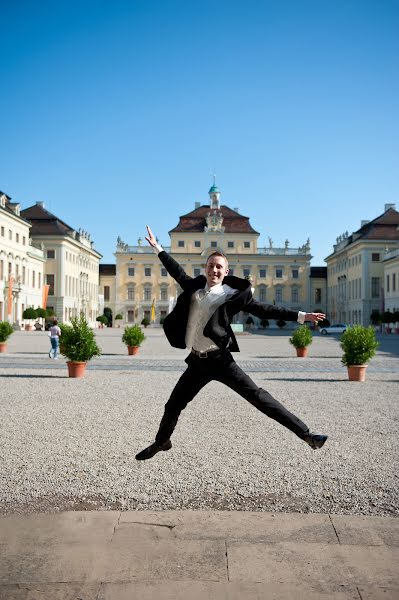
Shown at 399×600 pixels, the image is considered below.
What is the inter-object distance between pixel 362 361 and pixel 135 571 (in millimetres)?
11587

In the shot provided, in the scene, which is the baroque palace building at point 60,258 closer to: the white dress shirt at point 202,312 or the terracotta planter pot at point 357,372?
the terracotta planter pot at point 357,372

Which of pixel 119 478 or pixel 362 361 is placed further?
pixel 362 361

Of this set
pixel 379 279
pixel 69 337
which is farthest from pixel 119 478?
pixel 379 279

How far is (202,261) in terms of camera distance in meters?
87.3

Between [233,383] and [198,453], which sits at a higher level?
[233,383]

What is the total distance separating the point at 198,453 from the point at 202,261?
266 ft

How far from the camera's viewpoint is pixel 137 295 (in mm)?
88875

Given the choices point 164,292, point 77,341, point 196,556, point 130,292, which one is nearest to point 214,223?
point 164,292

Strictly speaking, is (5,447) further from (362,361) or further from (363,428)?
(362,361)

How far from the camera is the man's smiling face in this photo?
4.20 meters

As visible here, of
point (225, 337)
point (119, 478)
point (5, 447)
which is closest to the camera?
point (225, 337)

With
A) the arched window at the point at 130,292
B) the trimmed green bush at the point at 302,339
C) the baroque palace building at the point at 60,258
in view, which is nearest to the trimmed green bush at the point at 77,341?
the trimmed green bush at the point at 302,339

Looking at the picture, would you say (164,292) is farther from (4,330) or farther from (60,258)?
(4,330)

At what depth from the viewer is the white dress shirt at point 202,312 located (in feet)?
13.9
